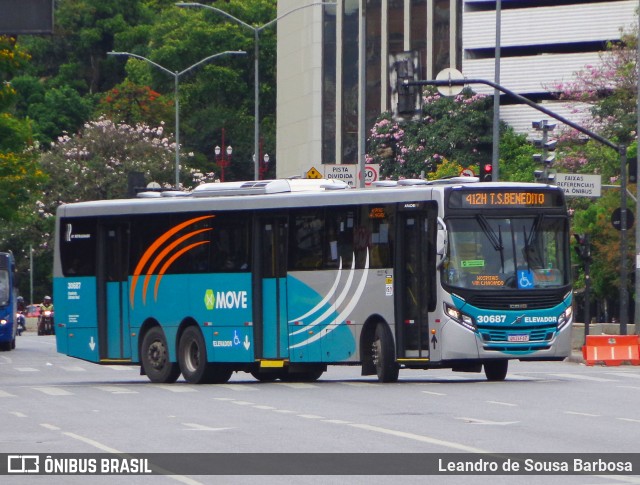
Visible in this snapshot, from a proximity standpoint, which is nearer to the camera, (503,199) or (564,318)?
(503,199)

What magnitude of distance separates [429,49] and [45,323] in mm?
22630

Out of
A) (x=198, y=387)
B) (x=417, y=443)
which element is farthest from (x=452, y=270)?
(x=417, y=443)

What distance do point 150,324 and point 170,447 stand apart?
1362cm

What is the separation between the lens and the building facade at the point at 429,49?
84375 mm

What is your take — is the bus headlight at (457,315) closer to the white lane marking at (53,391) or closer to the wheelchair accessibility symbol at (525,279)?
the wheelchair accessibility symbol at (525,279)

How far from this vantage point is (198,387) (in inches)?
1102

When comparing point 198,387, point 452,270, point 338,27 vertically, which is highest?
point 338,27

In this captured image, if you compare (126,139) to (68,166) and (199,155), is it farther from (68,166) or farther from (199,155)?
(199,155)

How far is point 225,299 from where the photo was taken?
29062 millimetres

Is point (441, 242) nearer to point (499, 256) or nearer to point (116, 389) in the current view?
point (499, 256)

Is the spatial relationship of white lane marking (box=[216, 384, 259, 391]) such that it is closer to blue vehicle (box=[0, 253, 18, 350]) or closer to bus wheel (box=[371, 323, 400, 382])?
bus wheel (box=[371, 323, 400, 382])

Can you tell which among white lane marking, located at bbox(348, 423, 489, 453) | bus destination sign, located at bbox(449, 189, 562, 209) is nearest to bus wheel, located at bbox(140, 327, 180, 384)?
bus destination sign, located at bbox(449, 189, 562, 209)

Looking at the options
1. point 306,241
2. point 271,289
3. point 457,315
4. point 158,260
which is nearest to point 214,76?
point 158,260

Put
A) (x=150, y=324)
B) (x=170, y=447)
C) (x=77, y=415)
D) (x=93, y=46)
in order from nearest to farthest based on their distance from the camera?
(x=170, y=447)
(x=77, y=415)
(x=150, y=324)
(x=93, y=46)
